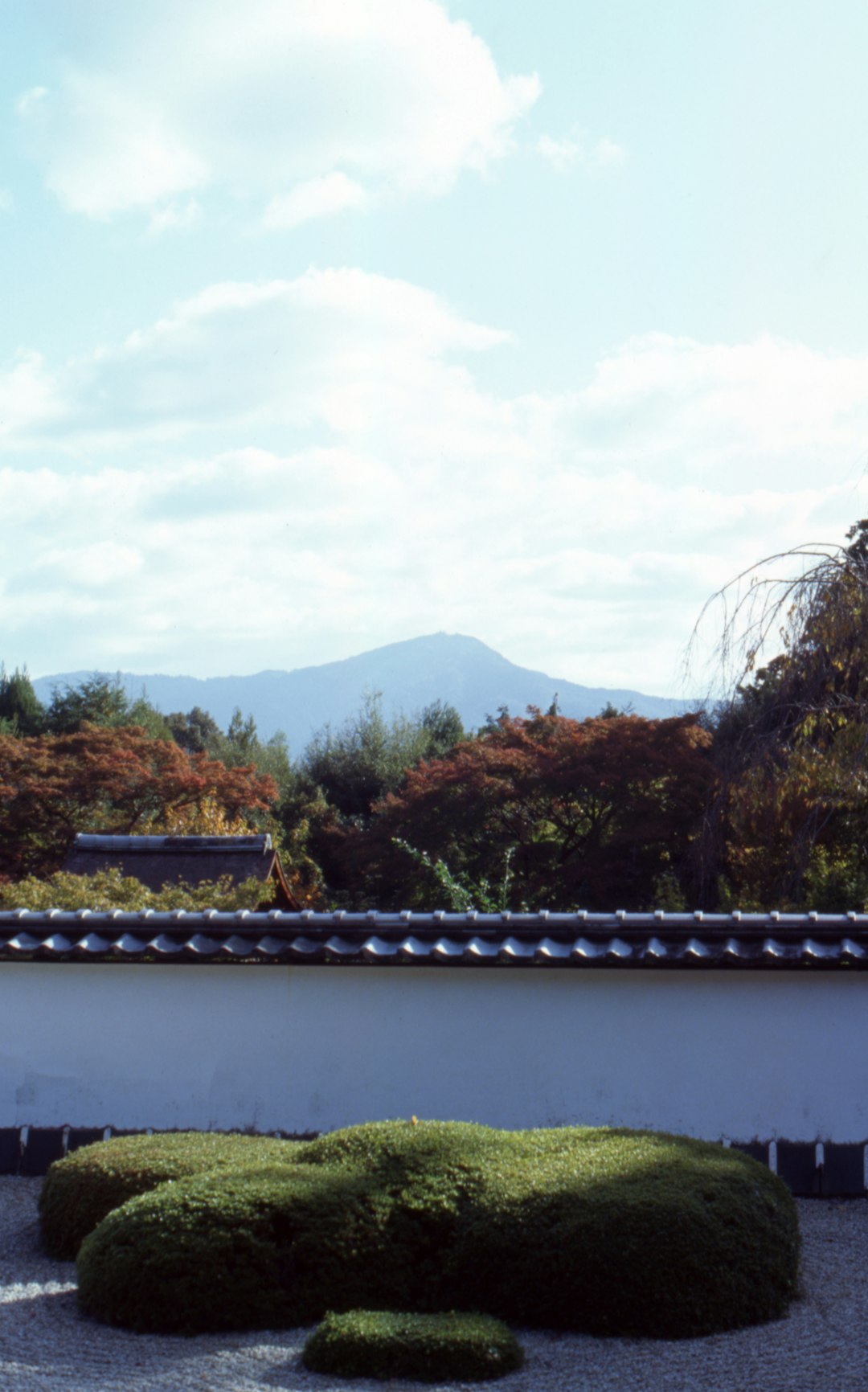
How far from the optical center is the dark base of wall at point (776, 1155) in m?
7.30

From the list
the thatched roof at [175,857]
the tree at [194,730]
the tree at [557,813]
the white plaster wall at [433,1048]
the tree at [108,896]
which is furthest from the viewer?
the tree at [194,730]

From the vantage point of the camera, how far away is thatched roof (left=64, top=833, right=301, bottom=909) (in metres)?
17.8

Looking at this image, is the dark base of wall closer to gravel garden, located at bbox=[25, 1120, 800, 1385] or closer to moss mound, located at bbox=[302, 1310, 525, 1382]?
gravel garden, located at bbox=[25, 1120, 800, 1385]

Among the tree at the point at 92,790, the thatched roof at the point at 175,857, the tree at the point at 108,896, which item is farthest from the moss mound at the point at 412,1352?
the tree at the point at 92,790

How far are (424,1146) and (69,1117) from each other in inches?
141

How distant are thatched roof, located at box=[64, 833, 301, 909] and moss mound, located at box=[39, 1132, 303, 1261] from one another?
11609 mm

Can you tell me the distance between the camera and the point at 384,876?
20234 millimetres

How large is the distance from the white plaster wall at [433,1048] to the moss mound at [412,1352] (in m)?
3.37

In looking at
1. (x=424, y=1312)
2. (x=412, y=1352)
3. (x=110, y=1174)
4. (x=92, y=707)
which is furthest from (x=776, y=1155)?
(x=92, y=707)

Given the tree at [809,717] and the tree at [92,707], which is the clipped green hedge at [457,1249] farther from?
the tree at [92,707]

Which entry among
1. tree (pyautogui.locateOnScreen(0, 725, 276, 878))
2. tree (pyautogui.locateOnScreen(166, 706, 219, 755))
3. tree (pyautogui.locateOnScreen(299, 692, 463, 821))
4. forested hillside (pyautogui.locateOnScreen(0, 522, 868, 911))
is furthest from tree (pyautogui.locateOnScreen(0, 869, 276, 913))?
tree (pyautogui.locateOnScreen(166, 706, 219, 755))

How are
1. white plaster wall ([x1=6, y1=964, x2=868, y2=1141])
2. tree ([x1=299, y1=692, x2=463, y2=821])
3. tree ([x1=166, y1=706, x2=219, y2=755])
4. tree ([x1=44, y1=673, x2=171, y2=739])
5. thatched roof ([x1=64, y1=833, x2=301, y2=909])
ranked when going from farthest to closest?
tree ([x1=166, y1=706, x2=219, y2=755]), tree ([x1=44, y1=673, x2=171, y2=739]), tree ([x1=299, y1=692, x2=463, y2=821]), thatched roof ([x1=64, y1=833, x2=301, y2=909]), white plaster wall ([x1=6, y1=964, x2=868, y2=1141])

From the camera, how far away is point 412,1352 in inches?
169

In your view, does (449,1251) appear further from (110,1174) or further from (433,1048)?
(433,1048)
